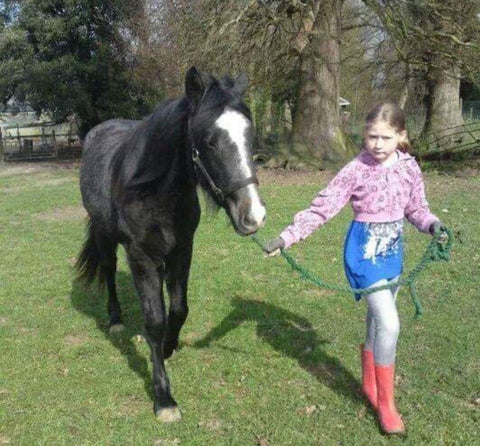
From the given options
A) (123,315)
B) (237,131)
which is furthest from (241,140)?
(123,315)

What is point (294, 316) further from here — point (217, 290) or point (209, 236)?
point (209, 236)

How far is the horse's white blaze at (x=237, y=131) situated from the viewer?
101 inches

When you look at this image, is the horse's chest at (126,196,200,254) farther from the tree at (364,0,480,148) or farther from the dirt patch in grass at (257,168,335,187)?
the tree at (364,0,480,148)

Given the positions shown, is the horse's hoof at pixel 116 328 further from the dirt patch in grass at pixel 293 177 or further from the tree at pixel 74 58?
the tree at pixel 74 58

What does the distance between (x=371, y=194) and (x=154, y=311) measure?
5.20ft

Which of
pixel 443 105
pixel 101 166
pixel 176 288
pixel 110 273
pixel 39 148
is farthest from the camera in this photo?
pixel 39 148

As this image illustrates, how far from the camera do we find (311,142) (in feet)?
47.1

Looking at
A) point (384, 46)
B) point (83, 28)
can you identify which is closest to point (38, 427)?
point (384, 46)

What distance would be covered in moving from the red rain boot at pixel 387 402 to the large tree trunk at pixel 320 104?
11.3 metres

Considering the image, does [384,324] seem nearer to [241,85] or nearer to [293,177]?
[241,85]

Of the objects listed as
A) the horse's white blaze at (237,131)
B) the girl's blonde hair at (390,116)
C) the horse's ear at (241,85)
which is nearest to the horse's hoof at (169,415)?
the horse's white blaze at (237,131)

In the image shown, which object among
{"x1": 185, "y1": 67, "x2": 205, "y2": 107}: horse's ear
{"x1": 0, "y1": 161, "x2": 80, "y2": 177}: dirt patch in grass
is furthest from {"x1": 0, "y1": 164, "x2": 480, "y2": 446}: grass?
{"x1": 0, "y1": 161, "x2": 80, "y2": 177}: dirt patch in grass

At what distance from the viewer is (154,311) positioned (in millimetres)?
3443

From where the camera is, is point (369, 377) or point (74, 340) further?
point (74, 340)
